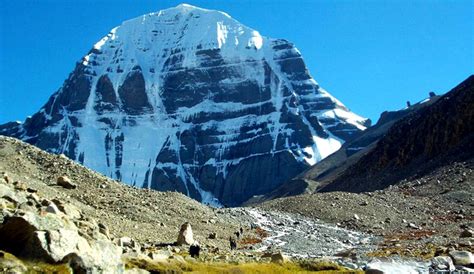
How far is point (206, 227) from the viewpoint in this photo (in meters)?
56.0

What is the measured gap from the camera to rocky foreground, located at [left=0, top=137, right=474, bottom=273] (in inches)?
834

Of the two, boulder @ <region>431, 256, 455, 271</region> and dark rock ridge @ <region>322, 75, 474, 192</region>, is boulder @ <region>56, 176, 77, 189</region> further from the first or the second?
dark rock ridge @ <region>322, 75, 474, 192</region>

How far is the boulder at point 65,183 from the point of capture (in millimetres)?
51531

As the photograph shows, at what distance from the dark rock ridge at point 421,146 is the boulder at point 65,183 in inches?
2754

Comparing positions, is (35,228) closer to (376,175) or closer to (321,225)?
(321,225)

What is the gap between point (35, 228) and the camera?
2103 cm

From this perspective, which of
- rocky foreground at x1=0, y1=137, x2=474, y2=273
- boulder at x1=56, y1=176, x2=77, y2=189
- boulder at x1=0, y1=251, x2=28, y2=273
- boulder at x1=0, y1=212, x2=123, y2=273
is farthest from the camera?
boulder at x1=56, y1=176, x2=77, y2=189

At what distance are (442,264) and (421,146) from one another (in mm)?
108021

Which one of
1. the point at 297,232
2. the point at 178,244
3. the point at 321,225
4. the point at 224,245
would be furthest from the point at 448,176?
the point at 178,244

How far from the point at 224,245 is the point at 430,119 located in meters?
105

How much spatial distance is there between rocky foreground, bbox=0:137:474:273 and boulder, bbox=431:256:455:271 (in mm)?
65

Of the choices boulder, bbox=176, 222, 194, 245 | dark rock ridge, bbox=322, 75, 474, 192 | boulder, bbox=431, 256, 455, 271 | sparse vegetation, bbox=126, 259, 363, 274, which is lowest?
boulder, bbox=431, 256, 455, 271

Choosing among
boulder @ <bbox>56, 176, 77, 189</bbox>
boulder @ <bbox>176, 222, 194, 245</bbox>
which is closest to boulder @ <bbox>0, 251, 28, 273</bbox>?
boulder @ <bbox>176, 222, 194, 245</bbox>

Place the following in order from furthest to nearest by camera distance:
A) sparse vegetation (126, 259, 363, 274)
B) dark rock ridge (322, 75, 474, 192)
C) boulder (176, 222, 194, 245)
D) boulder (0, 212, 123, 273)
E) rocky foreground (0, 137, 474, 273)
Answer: dark rock ridge (322, 75, 474, 192) → boulder (176, 222, 194, 245) → sparse vegetation (126, 259, 363, 274) → rocky foreground (0, 137, 474, 273) → boulder (0, 212, 123, 273)
